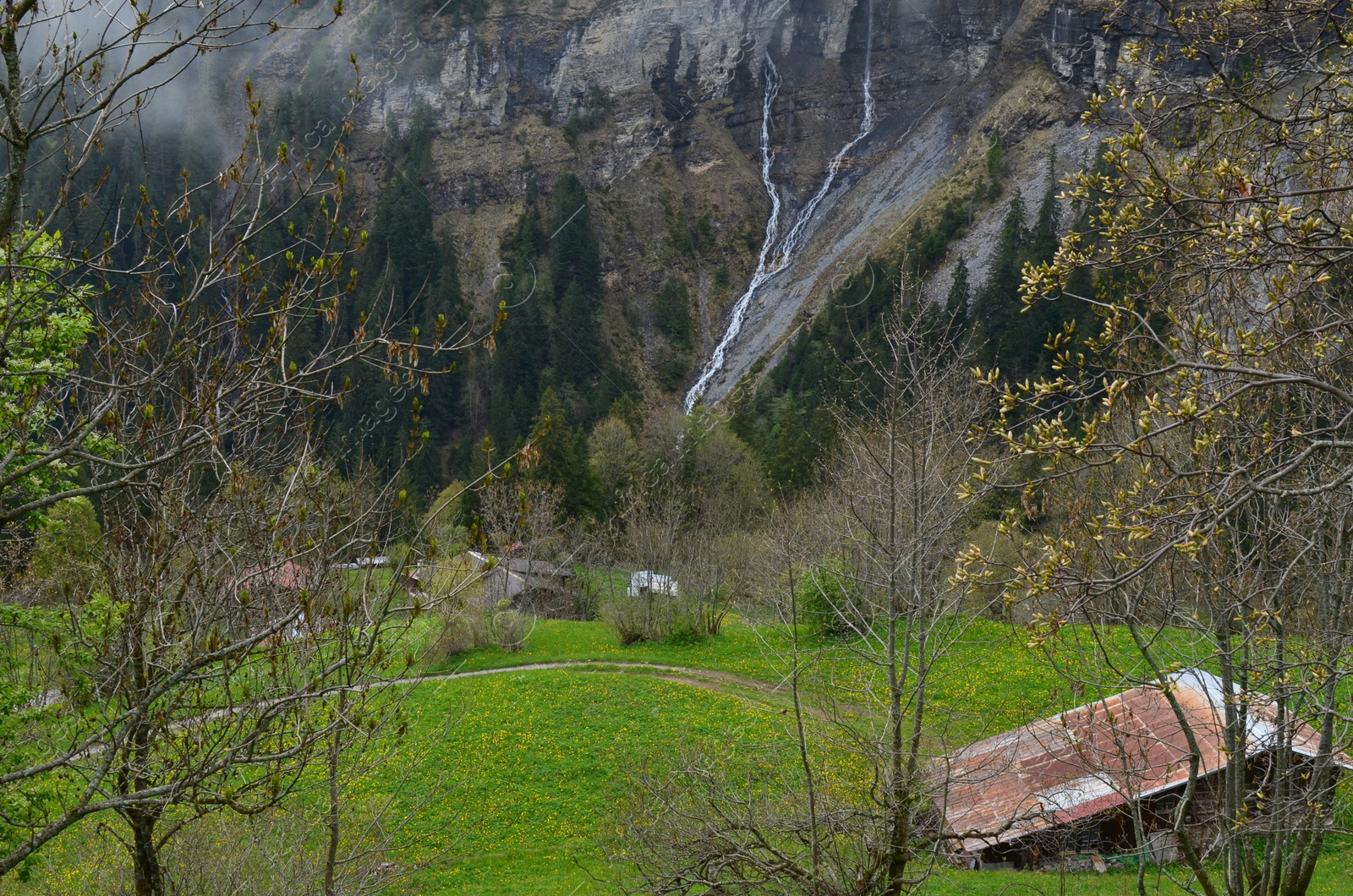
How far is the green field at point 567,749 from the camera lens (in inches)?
460

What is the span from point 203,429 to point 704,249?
90.3 metres

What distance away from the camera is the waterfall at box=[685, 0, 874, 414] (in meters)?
81.6

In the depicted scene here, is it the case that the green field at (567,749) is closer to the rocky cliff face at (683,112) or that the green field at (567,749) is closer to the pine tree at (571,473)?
the pine tree at (571,473)

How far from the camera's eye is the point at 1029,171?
73.2m

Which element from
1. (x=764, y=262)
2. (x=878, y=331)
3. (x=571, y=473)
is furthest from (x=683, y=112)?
(x=571, y=473)

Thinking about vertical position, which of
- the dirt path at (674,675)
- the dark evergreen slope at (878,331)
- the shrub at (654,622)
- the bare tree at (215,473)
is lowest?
the dark evergreen slope at (878,331)

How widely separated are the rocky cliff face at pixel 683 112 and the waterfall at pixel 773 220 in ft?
1.53

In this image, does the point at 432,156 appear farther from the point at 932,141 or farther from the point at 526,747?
the point at 526,747

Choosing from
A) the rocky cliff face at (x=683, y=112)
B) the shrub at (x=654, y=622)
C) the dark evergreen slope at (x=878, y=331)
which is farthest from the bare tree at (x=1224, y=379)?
the rocky cliff face at (x=683, y=112)

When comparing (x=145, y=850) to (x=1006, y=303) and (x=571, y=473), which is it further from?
(x=1006, y=303)

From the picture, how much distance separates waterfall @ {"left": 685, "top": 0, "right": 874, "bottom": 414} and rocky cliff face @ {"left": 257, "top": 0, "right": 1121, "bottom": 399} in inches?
18.4

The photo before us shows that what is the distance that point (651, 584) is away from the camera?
28.7 m

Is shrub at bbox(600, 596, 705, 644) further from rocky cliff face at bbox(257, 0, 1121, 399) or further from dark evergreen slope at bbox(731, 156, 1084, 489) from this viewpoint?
rocky cliff face at bbox(257, 0, 1121, 399)

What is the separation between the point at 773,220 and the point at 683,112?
1615 centimetres
